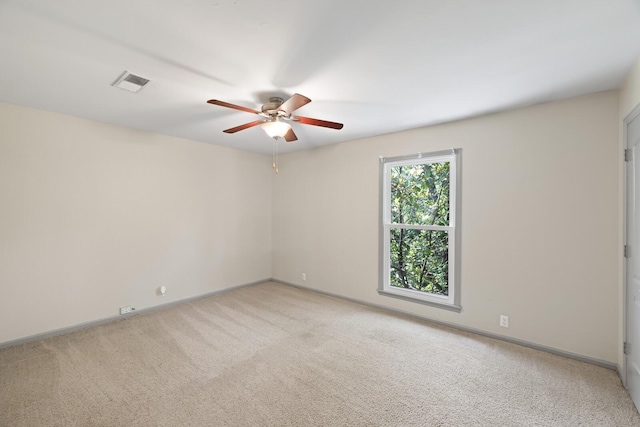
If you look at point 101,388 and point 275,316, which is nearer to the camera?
point 101,388

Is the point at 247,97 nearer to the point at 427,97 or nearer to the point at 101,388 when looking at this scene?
the point at 427,97

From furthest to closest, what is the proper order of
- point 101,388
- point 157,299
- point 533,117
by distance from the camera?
point 157,299, point 533,117, point 101,388

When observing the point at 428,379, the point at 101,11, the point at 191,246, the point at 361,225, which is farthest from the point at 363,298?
the point at 101,11

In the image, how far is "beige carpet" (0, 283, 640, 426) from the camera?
6.15ft

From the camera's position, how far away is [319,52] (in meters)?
1.85

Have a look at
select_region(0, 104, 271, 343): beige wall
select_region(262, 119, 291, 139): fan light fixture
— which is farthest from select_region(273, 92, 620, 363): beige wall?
select_region(0, 104, 271, 343): beige wall

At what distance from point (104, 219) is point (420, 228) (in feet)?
13.1

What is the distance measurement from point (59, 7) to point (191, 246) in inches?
129

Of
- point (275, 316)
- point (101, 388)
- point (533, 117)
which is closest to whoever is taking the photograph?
point (101, 388)

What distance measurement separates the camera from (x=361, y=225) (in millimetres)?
4102

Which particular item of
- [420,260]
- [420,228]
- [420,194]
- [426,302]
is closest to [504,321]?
[426,302]

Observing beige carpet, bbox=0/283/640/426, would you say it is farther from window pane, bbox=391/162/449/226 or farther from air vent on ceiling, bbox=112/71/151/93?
air vent on ceiling, bbox=112/71/151/93

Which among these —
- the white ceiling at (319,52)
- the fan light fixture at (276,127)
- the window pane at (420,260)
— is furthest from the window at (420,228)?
the fan light fixture at (276,127)

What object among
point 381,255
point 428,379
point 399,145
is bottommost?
point 428,379
